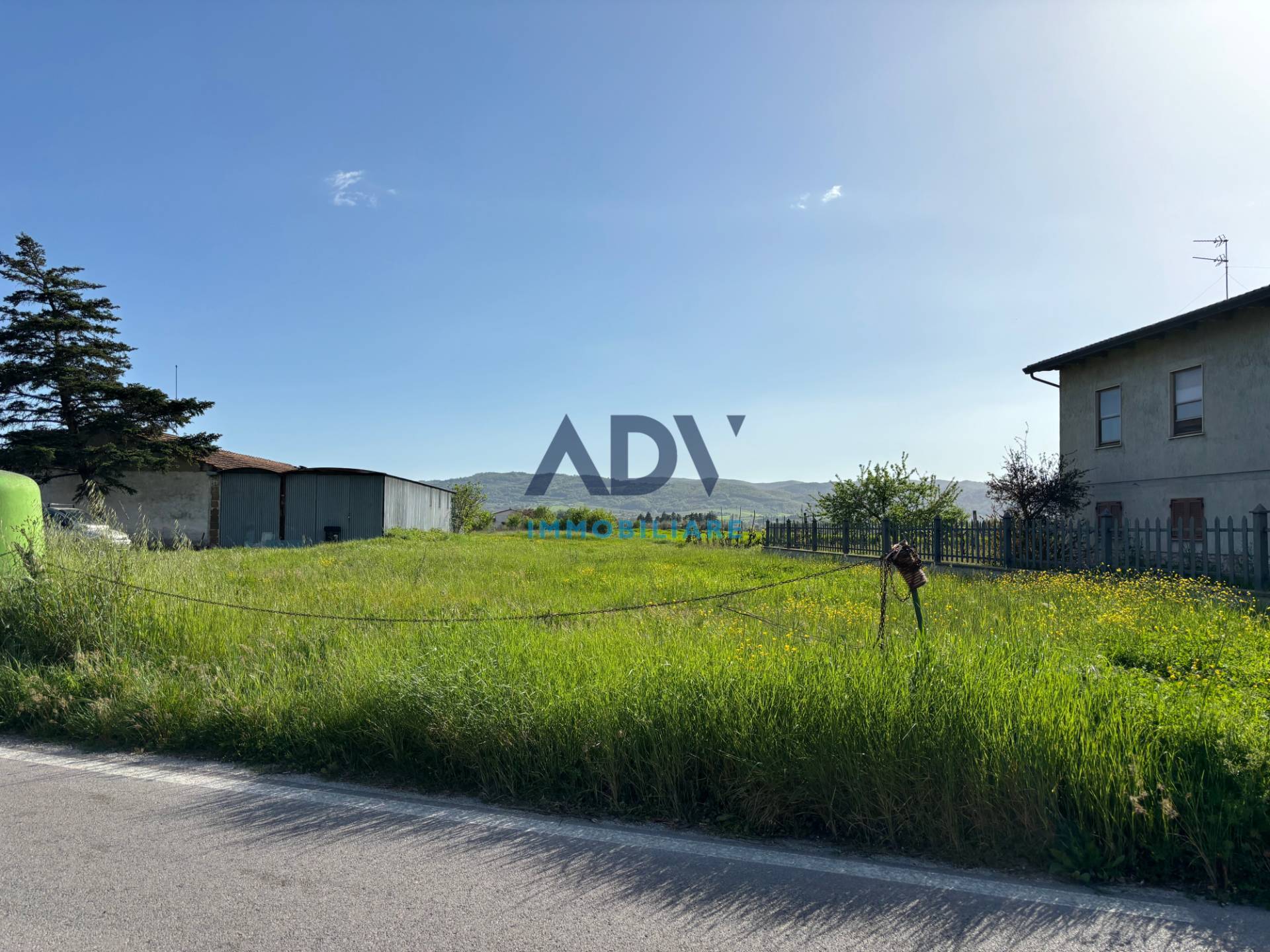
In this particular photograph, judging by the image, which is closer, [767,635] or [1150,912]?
[1150,912]

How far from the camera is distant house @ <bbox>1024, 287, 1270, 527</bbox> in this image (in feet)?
53.8

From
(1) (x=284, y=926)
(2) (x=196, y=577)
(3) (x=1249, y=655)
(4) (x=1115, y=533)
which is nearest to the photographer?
(1) (x=284, y=926)

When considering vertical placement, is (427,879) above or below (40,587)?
below

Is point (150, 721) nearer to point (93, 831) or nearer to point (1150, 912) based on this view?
point (93, 831)

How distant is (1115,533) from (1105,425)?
25.6 feet

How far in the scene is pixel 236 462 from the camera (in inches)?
1483

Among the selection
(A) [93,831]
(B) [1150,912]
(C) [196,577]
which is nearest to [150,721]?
(A) [93,831]

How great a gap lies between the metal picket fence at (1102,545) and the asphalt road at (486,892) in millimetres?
10704

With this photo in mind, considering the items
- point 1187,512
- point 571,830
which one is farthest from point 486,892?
point 1187,512

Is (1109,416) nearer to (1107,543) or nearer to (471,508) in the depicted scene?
(1107,543)

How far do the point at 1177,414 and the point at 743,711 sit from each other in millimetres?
19283

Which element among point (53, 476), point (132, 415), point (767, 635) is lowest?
point (767, 635)

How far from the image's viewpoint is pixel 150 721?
530 centimetres

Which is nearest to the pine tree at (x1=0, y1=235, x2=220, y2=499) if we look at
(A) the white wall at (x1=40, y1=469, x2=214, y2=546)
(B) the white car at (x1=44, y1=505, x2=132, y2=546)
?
(A) the white wall at (x1=40, y1=469, x2=214, y2=546)
